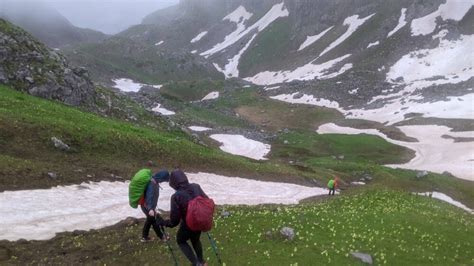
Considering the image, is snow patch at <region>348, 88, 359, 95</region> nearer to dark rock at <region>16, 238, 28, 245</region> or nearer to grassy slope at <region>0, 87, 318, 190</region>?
grassy slope at <region>0, 87, 318, 190</region>

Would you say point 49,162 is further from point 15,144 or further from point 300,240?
point 300,240

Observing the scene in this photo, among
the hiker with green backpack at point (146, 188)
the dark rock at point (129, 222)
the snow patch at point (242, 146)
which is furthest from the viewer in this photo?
the snow patch at point (242, 146)

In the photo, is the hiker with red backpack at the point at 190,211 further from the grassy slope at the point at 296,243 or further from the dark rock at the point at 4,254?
the dark rock at the point at 4,254

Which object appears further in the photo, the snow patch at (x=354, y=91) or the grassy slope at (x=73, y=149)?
the snow patch at (x=354, y=91)

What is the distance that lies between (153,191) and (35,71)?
39839mm

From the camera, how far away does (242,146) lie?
88.9 m

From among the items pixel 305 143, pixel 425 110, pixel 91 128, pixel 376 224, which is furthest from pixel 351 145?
pixel 376 224

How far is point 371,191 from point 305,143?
5724 cm

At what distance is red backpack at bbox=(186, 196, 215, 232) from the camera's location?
14492 mm

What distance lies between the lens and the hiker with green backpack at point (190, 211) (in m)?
14.5

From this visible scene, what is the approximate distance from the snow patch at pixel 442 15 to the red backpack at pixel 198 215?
17159 cm

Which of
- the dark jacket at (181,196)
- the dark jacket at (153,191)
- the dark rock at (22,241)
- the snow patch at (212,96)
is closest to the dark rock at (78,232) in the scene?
the dark rock at (22,241)

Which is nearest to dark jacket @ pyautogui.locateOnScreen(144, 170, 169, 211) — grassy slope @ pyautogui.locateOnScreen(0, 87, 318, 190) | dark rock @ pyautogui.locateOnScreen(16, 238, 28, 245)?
dark rock @ pyautogui.locateOnScreen(16, 238, 28, 245)

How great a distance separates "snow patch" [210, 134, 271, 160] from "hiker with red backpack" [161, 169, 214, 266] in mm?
66731
